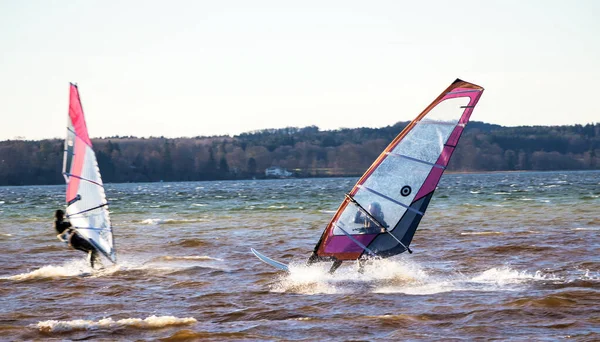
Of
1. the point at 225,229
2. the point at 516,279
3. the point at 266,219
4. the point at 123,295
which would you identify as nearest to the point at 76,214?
the point at 123,295

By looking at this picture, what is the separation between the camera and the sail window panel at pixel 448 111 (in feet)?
49.1

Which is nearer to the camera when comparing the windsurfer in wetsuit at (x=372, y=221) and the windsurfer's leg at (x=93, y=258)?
the windsurfer in wetsuit at (x=372, y=221)

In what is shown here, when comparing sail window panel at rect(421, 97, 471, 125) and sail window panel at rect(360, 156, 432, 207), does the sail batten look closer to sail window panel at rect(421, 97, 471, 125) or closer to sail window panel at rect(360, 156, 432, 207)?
sail window panel at rect(360, 156, 432, 207)

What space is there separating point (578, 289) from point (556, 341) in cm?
396

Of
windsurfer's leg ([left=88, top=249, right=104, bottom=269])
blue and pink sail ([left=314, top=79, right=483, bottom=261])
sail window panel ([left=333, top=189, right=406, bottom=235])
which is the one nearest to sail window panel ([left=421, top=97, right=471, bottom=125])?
blue and pink sail ([left=314, top=79, right=483, bottom=261])

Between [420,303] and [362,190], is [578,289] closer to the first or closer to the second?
[420,303]

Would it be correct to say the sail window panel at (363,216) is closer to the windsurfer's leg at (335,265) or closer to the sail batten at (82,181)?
the windsurfer's leg at (335,265)

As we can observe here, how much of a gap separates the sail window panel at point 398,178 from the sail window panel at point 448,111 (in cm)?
94

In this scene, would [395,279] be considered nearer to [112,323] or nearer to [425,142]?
[425,142]

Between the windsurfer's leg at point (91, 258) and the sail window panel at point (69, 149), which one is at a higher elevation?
the sail window panel at point (69, 149)

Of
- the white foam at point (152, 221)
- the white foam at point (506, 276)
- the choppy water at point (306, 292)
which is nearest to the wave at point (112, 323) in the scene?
the choppy water at point (306, 292)

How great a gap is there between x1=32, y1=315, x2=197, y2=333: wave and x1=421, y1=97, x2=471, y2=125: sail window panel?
18.2 feet

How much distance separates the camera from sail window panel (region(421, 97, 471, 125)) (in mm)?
14953

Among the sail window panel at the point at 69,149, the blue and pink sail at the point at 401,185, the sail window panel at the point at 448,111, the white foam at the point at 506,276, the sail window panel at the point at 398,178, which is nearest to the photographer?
the sail window panel at the point at 448,111
